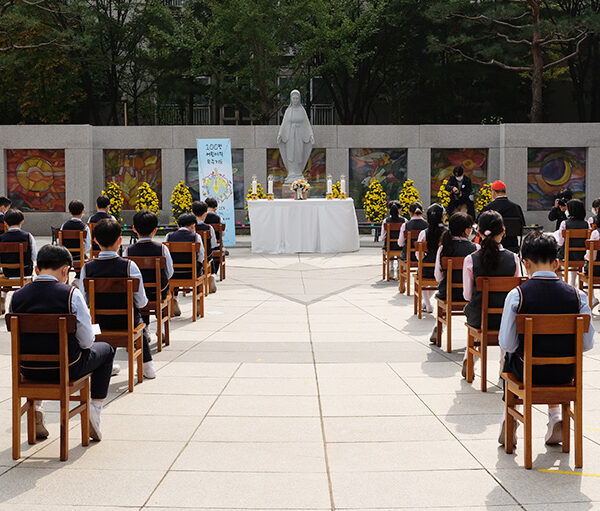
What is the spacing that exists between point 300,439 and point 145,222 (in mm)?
3761

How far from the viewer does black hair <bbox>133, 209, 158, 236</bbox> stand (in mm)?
8328

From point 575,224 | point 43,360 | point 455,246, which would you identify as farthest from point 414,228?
point 43,360

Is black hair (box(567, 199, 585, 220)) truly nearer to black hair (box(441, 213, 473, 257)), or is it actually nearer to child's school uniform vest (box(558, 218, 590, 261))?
child's school uniform vest (box(558, 218, 590, 261))

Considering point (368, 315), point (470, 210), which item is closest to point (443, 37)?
point (470, 210)

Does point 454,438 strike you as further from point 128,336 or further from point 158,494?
point 128,336

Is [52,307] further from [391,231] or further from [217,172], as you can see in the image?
[217,172]

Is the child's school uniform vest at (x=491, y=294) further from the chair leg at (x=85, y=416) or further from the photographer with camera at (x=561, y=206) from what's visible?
the photographer with camera at (x=561, y=206)

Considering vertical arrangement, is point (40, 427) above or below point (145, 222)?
below

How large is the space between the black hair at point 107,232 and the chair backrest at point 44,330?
67.6 inches

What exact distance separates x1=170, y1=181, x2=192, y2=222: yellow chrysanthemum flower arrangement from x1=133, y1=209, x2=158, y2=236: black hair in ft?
49.2

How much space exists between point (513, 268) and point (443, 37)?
29610 mm

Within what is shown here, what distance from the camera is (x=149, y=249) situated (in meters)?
8.66

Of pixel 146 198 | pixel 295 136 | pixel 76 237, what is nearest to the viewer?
pixel 76 237

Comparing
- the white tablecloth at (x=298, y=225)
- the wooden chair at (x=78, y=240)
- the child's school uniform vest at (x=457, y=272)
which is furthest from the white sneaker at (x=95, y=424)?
the white tablecloth at (x=298, y=225)
